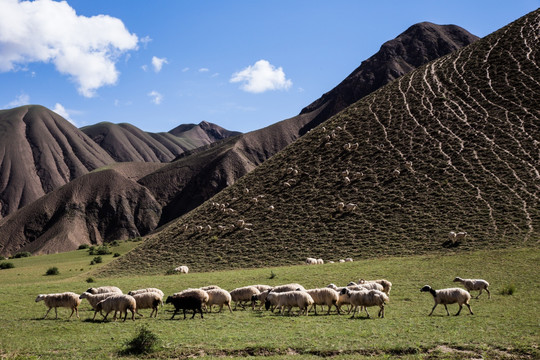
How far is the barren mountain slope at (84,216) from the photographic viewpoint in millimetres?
109812

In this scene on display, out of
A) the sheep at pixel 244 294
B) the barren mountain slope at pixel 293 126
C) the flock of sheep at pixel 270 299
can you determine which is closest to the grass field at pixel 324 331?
the flock of sheep at pixel 270 299

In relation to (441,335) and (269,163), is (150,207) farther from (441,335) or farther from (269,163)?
(441,335)

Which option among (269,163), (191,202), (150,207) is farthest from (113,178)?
(269,163)

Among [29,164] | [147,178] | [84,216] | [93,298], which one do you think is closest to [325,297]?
[93,298]

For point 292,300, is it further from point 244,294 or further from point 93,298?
point 93,298

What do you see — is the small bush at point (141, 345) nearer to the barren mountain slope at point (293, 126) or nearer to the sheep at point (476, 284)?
the sheep at point (476, 284)

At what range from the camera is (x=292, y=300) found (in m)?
18.6

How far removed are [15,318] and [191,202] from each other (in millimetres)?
113586

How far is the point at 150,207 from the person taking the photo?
134 metres

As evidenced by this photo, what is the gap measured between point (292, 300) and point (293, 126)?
149 m

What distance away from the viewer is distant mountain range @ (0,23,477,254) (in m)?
117

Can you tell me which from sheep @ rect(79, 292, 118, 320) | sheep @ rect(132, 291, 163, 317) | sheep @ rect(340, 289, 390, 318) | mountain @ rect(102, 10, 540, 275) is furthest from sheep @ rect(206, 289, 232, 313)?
mountain @ rect(102, 10, 540, 275)

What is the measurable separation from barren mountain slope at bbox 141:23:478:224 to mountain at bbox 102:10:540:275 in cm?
7021

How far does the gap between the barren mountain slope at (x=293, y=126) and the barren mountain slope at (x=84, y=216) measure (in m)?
6.93
